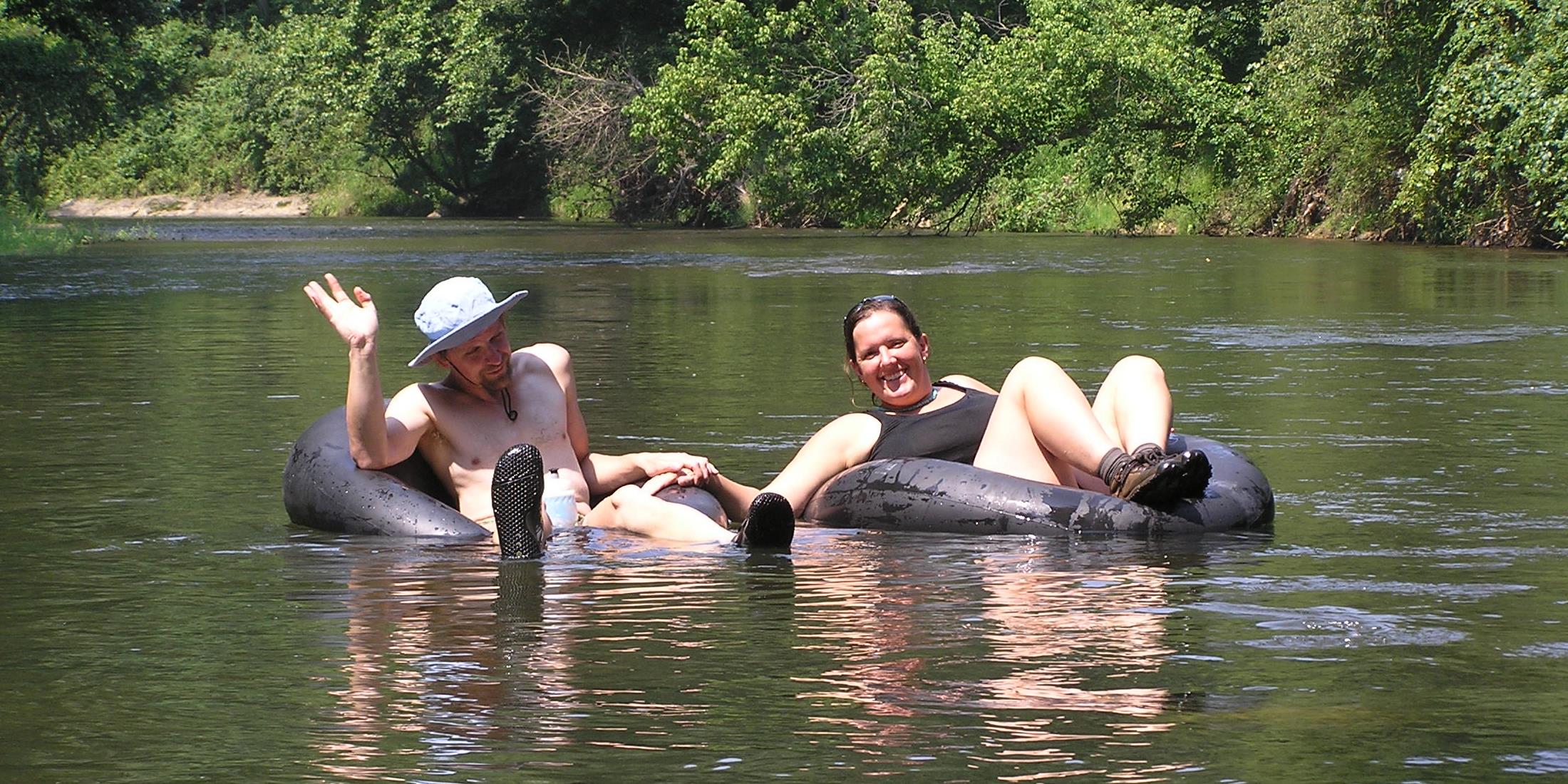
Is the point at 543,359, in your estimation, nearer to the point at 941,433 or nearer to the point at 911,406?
the point at 911,406

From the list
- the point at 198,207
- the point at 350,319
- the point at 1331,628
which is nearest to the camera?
the point at 1331,628

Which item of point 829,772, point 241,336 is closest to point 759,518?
point 829,772

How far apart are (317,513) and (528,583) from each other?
1524 millimetres

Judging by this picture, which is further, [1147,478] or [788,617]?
[1147,478]

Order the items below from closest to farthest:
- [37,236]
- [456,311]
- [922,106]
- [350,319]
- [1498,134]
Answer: [350,319] < [456,311] < [1498,134] < [37,236] < [922,106]

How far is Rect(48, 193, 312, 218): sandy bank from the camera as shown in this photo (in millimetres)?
65312

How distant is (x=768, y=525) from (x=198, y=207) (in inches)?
Result: 2453

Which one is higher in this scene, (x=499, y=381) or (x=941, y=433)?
(x=499, y=381)

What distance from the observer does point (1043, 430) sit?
761cm

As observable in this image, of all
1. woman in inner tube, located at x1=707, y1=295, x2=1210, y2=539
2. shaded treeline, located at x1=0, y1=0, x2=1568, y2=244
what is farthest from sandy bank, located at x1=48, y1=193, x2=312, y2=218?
woman in inner tube, located at x1=707, y1=295, x2=1210, y2=539

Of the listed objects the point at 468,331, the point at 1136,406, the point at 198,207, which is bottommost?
the point at 1136,406

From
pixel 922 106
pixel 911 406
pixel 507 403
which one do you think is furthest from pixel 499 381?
pixel 922 106

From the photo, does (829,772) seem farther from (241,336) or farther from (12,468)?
(241,336)

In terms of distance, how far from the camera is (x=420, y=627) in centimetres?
601
